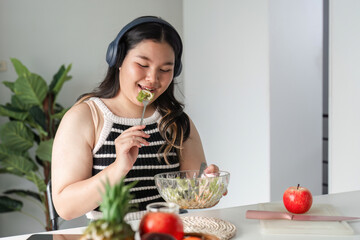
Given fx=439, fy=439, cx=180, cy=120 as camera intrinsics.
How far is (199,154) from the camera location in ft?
6.21

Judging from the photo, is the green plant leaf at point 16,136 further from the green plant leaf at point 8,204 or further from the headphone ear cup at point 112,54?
the headphone ear cup at point 112,54

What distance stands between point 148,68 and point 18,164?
223 cm

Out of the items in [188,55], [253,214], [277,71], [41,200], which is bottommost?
[41,200]

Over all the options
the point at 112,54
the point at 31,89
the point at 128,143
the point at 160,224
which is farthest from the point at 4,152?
the point at 160,224

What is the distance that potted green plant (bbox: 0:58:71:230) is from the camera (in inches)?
135

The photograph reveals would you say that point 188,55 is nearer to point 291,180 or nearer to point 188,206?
point 291,180

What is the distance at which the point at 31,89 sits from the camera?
3400mm

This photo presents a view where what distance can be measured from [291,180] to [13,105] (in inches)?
89.0

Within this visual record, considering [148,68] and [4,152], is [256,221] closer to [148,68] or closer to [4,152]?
[148,68]

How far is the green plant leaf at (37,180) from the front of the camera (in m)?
3.47

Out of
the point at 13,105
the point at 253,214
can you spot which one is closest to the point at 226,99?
the point at 13,105

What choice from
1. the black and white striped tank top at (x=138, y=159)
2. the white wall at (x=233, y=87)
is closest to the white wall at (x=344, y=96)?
the white wall at (x=233, y=87)

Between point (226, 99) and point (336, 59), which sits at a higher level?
point (336, 59)

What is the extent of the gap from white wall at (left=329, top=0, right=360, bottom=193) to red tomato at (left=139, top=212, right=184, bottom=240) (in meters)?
2.30
